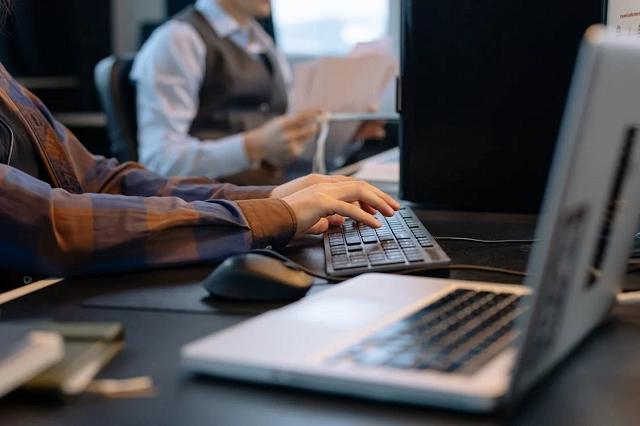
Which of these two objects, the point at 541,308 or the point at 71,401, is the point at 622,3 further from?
the point at 71,401

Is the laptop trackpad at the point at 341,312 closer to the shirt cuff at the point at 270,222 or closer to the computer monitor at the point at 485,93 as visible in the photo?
the shirt cuff at the point at 270,222

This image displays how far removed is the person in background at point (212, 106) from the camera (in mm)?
2270

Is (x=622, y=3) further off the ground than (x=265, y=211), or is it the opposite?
(x=622, y=3)

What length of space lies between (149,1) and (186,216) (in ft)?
10.1

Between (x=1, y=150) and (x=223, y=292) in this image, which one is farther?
(x=1, y=150)

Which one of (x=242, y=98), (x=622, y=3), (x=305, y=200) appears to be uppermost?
(x=622, y=3)

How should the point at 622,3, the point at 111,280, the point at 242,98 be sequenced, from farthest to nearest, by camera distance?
the point at 242,98
the point at 622,3
the point at 111,280

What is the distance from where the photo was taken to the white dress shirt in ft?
7.52

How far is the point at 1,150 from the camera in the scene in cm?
96

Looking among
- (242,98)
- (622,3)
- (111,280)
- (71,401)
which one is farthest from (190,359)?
(242,98)

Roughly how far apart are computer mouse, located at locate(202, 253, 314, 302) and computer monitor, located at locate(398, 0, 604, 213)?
0.61 m

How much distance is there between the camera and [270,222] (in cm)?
90

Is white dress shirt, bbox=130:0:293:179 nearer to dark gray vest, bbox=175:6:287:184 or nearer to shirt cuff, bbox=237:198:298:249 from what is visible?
dark gray vest, bbox=175:6:287:184

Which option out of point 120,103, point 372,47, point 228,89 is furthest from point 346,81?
point 120,103
